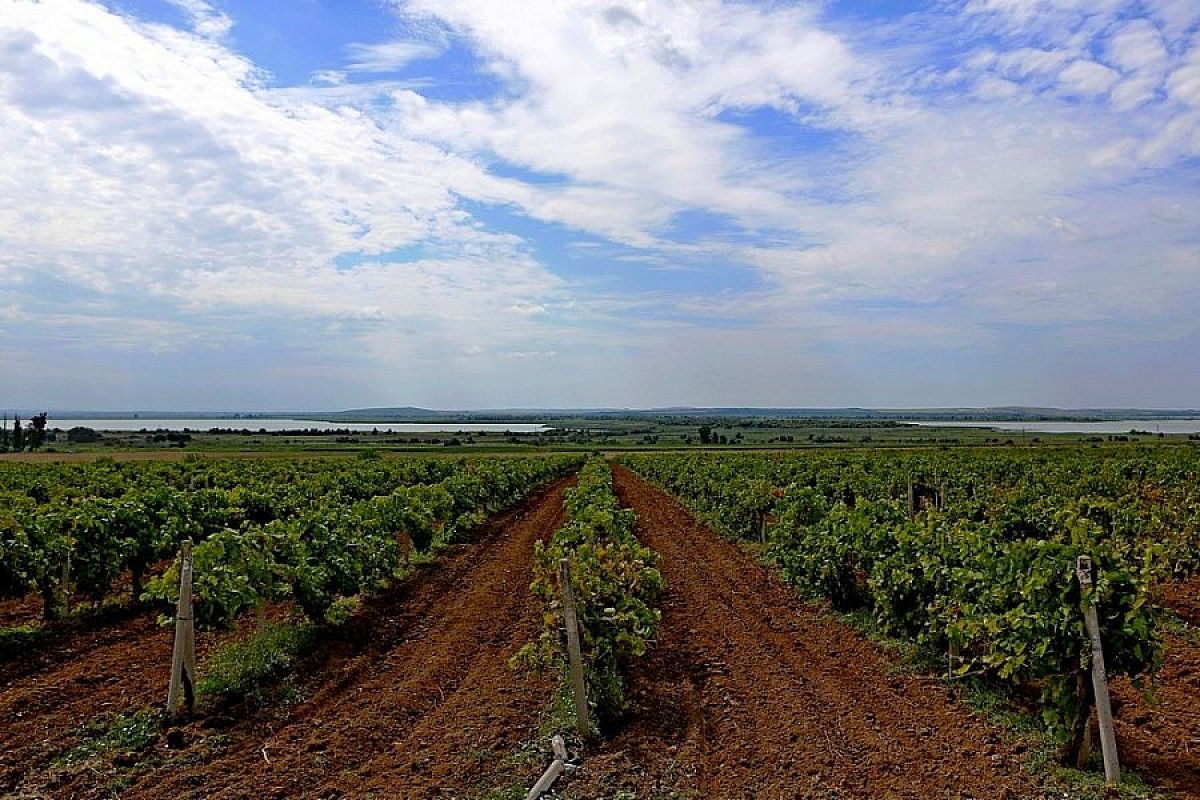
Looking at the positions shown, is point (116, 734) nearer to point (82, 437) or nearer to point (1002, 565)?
point (1002, 565)

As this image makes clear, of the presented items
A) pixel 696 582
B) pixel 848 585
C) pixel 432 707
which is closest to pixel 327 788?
pixel 432 707

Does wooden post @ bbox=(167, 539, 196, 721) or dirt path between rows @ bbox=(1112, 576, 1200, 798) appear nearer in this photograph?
dirt path between rows @ bbox=(1112, 576, 1200, 798)

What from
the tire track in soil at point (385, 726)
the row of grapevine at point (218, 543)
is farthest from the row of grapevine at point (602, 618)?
the row of grapevine at point (218, 543)

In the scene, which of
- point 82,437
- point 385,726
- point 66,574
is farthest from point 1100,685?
point 82,437

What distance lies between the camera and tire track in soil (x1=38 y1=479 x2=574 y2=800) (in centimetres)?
732

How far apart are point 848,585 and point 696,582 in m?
3.89

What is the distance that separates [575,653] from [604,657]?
0.79 m

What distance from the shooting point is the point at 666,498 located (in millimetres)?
40031

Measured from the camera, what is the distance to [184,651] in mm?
8953

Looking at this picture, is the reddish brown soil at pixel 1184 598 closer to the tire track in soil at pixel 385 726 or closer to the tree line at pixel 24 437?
the tire track in soil at pixel 385 726

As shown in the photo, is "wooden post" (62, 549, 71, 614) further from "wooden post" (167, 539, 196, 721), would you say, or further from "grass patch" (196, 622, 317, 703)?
"wooden post" (167, 539, 196, 721)

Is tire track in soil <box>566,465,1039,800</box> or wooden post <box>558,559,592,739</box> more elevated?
wooden post <box>558,559,592,739</box>

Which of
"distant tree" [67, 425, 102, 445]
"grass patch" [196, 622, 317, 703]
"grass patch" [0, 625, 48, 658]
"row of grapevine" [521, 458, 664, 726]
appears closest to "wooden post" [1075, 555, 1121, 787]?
"row of grapevine" [521, 458, 664, 726]

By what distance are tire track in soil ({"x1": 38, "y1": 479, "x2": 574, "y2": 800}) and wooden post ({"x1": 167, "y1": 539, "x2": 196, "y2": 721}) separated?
15.2 inches
